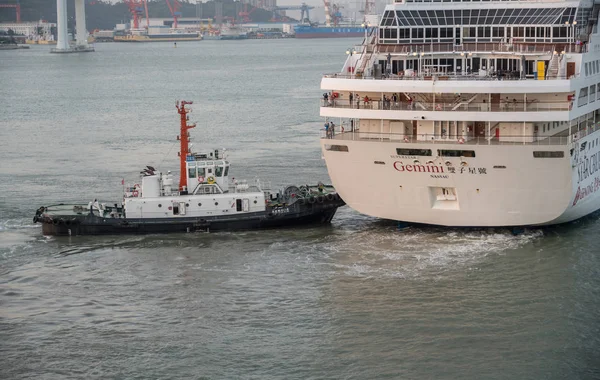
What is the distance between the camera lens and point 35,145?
65.4 metres

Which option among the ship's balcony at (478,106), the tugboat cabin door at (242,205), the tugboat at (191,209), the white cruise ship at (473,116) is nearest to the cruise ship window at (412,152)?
the white cruise ship at (473,116)

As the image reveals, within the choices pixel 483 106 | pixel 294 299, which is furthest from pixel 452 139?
pixel 294 299

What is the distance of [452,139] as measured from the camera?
123 ft

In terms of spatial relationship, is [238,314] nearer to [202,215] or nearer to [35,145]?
[202,215]

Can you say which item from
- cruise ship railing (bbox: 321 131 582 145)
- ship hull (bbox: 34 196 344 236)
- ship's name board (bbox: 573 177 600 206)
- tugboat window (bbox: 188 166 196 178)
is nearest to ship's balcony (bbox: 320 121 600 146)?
cruise ship railing (bbox: 321 131 582 145)

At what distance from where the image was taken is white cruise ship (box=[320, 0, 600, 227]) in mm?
36688

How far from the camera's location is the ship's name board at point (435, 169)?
3697 centimetres

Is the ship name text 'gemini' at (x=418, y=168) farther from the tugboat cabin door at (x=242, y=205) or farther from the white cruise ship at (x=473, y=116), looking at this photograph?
the tugboat cabin door at (x=242, y=205)

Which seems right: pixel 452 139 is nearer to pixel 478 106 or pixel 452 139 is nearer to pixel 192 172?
pixel 478 106

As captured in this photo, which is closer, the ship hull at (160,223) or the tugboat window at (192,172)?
the ship hull at (160,223)

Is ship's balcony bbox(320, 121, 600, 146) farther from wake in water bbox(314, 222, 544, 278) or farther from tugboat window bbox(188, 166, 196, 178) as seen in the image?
tugboat window bbox(188, 166, 196, 178)

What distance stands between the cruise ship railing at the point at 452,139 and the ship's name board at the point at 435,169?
2.58ft

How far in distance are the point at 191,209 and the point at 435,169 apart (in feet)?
30.1

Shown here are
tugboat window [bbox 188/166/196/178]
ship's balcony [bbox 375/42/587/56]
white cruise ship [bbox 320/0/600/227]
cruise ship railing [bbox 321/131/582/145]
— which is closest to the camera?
white cruise ship [bbox 320/0/600/227]
